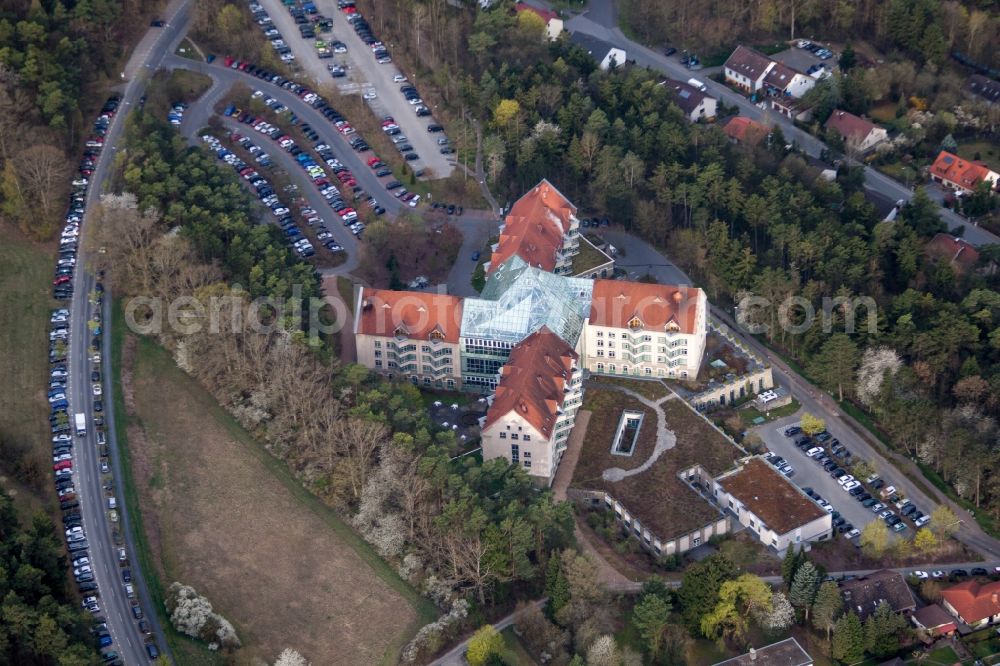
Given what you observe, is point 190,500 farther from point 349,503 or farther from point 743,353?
point 743,353

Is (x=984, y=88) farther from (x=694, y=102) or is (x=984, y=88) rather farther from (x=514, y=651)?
(x=514, y=651)

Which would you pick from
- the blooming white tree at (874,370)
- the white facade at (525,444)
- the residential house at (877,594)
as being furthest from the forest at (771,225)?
the white facade at (525,444)

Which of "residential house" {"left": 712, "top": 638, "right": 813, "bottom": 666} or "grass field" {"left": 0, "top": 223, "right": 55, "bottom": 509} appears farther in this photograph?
"grass field" {"left": 0, "top": 223, "right": 55, "bottom": 509}

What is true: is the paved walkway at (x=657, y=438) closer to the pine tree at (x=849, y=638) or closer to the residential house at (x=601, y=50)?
the pine tree at (x=849, y=638)

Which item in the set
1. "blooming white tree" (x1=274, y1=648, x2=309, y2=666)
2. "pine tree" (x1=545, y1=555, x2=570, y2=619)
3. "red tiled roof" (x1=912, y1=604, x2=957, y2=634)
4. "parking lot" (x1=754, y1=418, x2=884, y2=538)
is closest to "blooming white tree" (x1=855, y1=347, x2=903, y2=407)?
"parking lot" (x1=754, y1=418, x2=884, y2=538)

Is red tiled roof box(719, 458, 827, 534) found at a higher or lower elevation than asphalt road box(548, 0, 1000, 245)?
lower

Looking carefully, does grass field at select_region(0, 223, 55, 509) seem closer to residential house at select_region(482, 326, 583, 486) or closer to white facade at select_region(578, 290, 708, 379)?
residential house at select_region(482, 326, 583, 486)
